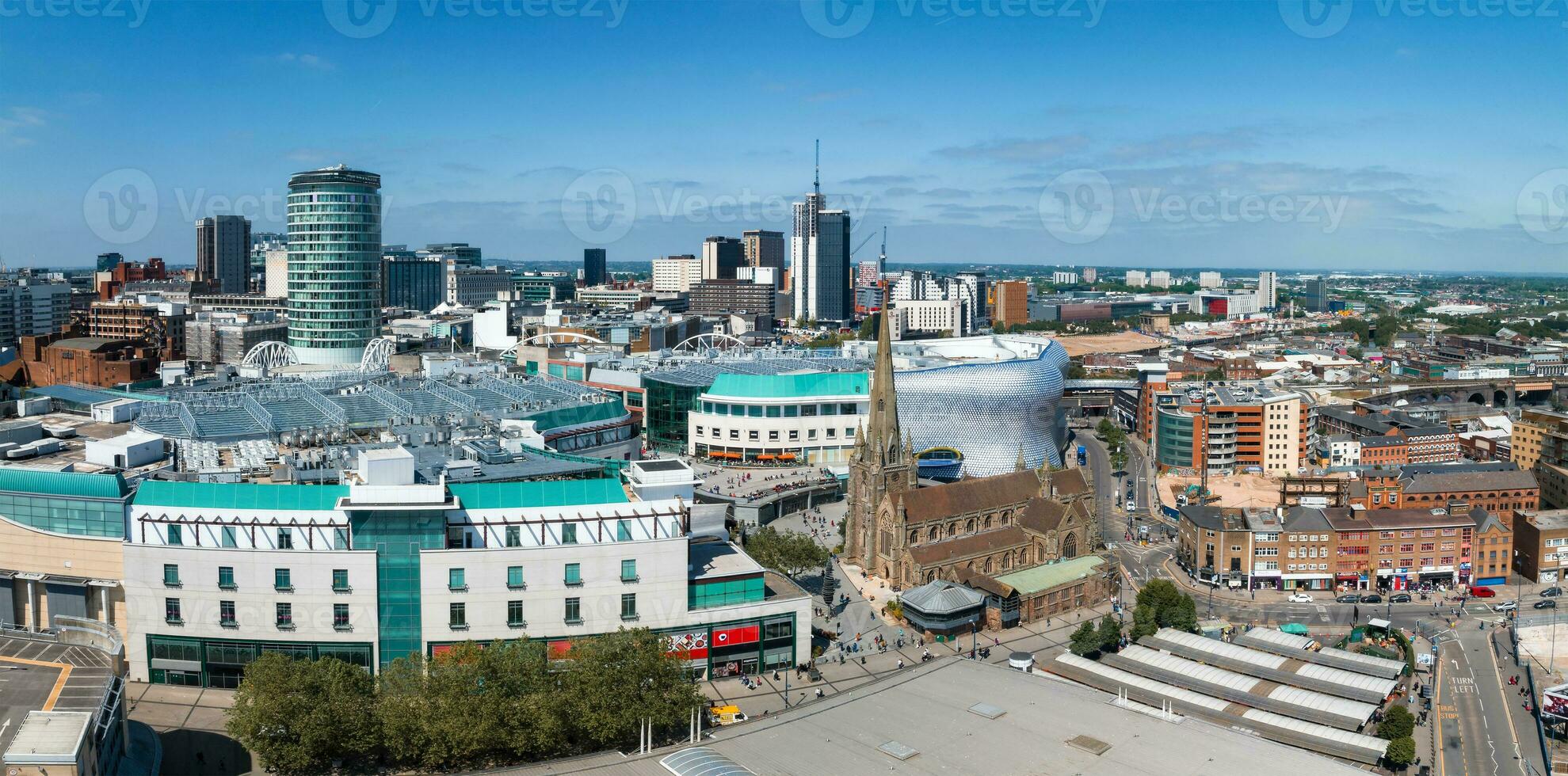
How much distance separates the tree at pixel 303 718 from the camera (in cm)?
3316

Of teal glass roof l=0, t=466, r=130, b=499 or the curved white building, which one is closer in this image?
teal glass roof l=0, t=466, r=130, b=499

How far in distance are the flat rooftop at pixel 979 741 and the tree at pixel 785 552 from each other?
640 inches

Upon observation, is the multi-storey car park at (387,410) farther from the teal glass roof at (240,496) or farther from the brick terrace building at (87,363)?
the brick terrace building at (87,363)

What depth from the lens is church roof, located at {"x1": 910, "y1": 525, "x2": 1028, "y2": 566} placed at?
57188mm

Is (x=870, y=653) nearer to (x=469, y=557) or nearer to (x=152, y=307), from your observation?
(x=469, y=557)

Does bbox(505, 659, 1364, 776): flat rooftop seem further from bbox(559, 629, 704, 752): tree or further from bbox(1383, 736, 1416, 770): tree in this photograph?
bbox(1383, 736, 1416, 770): tree

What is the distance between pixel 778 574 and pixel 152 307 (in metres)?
117

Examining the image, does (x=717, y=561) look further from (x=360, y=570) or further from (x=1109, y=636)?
(x=1109, y=636)

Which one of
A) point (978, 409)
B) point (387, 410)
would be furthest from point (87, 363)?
point (978, 409)

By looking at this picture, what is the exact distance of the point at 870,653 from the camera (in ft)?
163

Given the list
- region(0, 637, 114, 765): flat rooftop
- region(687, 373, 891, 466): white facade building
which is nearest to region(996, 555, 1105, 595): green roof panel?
region(687, 373, 891, 466): white facade building

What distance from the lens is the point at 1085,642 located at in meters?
49.7

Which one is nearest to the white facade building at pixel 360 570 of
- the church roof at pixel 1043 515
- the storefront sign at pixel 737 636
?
the storefront sign at pixel 737 636

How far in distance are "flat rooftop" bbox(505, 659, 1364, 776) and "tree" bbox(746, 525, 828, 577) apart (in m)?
16.3
